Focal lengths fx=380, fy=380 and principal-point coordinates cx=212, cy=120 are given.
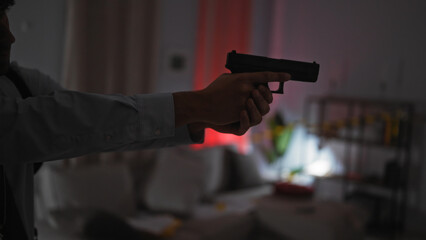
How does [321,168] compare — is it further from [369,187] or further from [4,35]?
[4,35]

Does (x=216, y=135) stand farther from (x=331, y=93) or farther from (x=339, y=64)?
(x=339, y=64)

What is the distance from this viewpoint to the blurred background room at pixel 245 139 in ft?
6.17

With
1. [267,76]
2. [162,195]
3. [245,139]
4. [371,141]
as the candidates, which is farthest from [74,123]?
[245,139]

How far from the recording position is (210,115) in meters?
0.58

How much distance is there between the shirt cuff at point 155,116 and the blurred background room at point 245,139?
820 mm

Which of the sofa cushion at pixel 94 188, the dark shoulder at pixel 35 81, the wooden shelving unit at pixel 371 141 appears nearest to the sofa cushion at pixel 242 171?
the wooden shelving unit at pixel 371 141

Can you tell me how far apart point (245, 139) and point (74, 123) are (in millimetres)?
3312

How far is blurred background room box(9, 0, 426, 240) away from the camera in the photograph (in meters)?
1.88

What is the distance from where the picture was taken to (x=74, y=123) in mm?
497

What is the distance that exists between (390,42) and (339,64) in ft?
1.05

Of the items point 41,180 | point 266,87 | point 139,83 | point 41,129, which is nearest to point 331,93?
point 139,83

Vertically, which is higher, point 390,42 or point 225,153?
point 390,42

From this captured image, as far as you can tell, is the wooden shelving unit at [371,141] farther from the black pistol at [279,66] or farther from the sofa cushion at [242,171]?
the black pistol at [279,66]

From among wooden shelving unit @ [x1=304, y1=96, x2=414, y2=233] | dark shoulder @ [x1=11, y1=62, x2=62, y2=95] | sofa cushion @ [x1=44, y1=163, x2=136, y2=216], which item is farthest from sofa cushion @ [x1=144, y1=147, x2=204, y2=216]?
dark shoulder @ [x1=11, y1=62, x2=62, y2=95]
